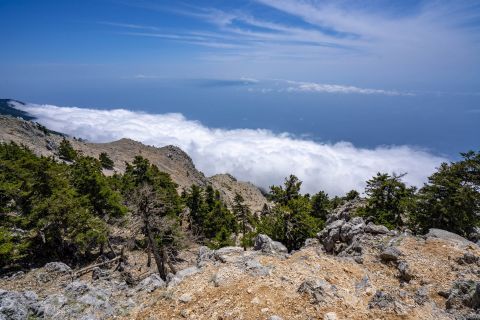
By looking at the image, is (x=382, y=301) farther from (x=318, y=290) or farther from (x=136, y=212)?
(x=136, y=212)

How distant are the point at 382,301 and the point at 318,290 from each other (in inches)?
97.8

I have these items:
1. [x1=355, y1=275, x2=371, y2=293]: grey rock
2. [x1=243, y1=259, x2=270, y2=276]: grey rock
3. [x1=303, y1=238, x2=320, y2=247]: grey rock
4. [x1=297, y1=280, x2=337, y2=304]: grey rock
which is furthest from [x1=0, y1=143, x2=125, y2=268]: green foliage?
[x1=355, y1=275, x2=371, y2=293]: grey rock

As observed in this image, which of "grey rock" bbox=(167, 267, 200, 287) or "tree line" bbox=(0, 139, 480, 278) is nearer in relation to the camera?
"grey rock" bbox=(167, 267, 200, 287)

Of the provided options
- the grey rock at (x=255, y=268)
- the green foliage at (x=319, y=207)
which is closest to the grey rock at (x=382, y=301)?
the grey rock at (x=255, y=268)

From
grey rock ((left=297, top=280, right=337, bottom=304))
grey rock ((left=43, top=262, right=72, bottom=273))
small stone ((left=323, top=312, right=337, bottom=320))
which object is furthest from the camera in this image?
grey rock ((left=43, top=262, right=72, bottom=273))

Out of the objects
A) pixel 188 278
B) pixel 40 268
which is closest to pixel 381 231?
pixel 188 278

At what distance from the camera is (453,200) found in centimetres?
2795

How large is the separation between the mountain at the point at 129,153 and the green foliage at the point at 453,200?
6893cm

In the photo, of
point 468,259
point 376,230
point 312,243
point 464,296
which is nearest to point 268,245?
point 312,243

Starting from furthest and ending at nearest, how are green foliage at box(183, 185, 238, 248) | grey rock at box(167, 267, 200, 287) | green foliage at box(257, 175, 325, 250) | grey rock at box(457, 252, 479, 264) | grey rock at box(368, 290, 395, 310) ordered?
green foliage at box(183, 185, 238, 248)
green foliage at box(257, 175, 325, 250)
grey rock at box(457, 252, 479, 264)
grey rock at box(167, 267, 200, 287)
grey rock at box(368, 290, 395, 310)

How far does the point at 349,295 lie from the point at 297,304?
8.47 ft

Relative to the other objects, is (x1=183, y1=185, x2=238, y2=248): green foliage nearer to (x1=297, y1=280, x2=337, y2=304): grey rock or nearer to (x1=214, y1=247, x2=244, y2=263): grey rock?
(x1=214, y1=247, x2=244, y2=263): grey rock

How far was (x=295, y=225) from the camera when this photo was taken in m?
31.0

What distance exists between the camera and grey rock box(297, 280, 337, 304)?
11578 millimetres
